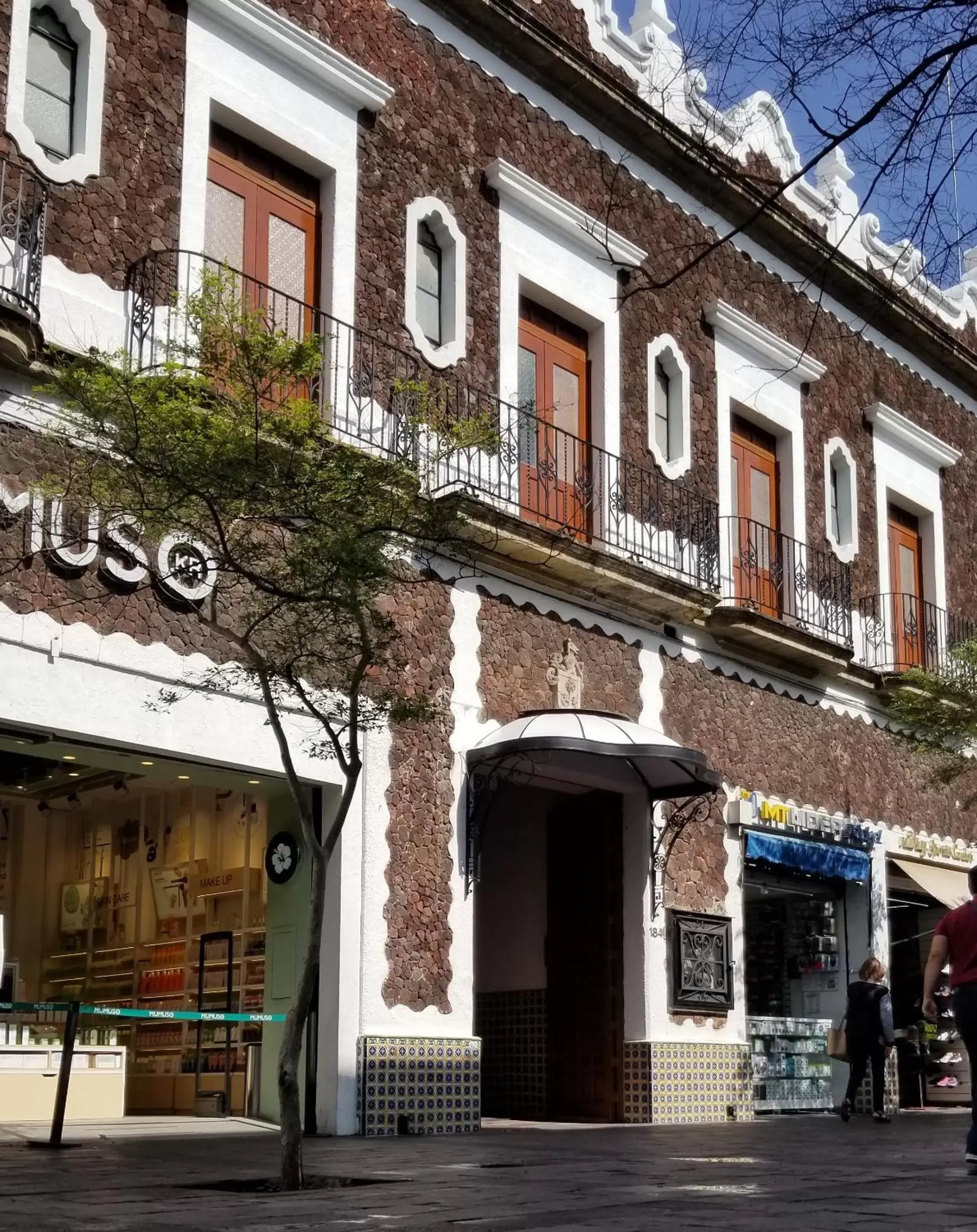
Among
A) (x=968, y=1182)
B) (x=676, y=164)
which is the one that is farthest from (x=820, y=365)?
(x=968, y=1182)

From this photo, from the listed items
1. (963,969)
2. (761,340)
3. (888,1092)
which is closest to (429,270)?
(761,340)

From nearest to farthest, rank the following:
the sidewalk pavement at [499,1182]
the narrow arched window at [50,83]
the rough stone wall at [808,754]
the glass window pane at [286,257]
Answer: the sidewalk pavement at [499,1182] → the narrow arched window at [50,83] → the glass window pane at [286,257] → the rough stone wall at [808,754]

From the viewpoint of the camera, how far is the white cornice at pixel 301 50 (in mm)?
14125

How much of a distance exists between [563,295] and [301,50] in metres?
3.88

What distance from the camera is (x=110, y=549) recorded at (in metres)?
12.0

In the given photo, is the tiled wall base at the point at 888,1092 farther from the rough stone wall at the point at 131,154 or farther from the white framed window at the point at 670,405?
the rough stone wall at the point at 131,154

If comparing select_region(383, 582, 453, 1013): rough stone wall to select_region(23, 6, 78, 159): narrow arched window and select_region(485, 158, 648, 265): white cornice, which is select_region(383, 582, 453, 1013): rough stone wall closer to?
select_region(485, 158, 648, 265): white cornice

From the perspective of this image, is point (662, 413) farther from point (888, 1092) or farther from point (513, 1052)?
point (888, 1092)

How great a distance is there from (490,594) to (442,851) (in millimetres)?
2440

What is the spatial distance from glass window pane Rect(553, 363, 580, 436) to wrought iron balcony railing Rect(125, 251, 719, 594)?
0.33 m

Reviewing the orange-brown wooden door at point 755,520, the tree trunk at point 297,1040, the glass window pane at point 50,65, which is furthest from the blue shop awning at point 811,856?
the glass window pane at point 50,65

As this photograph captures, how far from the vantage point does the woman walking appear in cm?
1711

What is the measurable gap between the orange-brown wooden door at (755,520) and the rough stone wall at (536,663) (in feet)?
6.95

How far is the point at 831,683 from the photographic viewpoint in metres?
20.2
